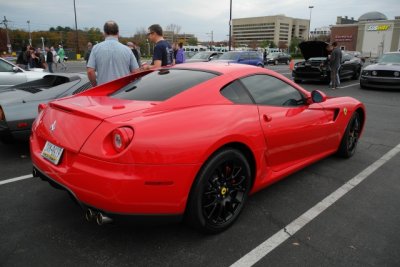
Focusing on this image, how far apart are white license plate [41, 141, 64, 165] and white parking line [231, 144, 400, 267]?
1.47 metres

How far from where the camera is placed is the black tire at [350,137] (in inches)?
171

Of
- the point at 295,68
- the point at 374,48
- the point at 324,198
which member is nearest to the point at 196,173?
the point at 324,198

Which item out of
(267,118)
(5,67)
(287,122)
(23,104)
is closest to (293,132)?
(287,122)

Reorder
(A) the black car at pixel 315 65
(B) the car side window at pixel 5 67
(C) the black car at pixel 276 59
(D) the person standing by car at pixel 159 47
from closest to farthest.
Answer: (D) the person standing by car at pixel 159 47, (B) the car side window at pixel 5 67, (A) the black car at pixel 315 65, (C) the black car at pixel 276 59

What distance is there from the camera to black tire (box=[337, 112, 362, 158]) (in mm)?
4348

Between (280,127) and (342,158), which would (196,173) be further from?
(342,158)

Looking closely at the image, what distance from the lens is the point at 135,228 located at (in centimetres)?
275

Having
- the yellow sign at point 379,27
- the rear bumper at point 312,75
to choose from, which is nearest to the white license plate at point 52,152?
the rear bumper at point 312,75

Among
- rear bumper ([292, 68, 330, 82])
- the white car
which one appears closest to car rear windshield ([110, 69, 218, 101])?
the white car

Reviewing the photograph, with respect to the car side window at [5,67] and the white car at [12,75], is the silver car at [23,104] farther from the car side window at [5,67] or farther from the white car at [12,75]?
the car side window at [5,67]

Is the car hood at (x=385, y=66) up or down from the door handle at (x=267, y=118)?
up

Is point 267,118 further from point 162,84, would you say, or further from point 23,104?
point 23,104

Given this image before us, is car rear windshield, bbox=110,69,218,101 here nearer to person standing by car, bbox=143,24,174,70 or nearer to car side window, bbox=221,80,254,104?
car side window, bbox=221,80,254,104

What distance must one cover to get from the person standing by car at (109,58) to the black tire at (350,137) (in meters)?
3.12
